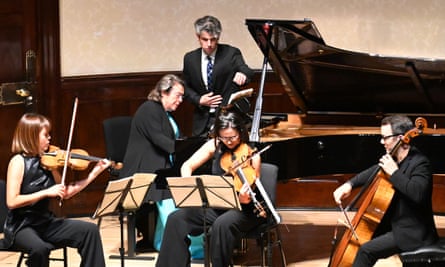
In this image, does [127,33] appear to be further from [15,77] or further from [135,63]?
[15,77]

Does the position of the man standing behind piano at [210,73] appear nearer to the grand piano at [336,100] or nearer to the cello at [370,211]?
the grand piano at [336,100]

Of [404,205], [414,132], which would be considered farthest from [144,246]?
[414,132]

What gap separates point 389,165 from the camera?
547cm

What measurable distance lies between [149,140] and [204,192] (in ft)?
4.86

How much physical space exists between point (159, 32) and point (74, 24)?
781 mm

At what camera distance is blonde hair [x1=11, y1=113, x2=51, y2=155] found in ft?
18.2

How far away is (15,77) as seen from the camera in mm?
7762

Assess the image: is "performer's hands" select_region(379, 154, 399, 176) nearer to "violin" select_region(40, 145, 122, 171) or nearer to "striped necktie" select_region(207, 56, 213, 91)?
"violin" select_region(40, 145, 122, 171)

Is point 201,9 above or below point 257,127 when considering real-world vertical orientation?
above

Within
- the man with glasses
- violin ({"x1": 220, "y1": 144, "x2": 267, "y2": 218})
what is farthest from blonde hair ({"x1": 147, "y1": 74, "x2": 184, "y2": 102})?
violin ({"x1": 220, "y1": 144, "x2": 267, "y2": 218})

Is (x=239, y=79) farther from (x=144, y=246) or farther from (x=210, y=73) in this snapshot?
(x=144, y=246)

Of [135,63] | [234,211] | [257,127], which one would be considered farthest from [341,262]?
[135,63]

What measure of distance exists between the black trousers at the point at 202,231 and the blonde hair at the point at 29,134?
99 centimetres

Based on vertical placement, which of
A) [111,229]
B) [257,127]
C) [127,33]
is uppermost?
[127,33]
